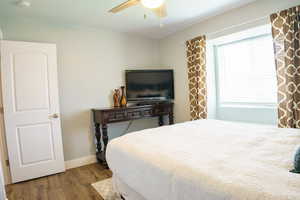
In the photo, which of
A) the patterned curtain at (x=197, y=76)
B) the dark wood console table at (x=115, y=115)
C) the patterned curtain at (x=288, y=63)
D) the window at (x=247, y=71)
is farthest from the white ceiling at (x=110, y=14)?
the dark wood console table at (x=115, y=115)

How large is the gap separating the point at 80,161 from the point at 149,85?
1965 mm

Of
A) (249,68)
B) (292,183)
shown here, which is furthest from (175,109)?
(292,183)

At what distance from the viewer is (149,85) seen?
394 centimetres

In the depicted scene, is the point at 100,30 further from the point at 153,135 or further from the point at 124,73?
the point at 153,135

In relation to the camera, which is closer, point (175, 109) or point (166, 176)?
point (166, 176)

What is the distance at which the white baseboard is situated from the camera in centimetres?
324

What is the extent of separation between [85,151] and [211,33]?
310cm

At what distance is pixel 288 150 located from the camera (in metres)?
1.43

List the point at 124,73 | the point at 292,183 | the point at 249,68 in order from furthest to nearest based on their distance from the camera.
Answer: the point at 124,73 → the point at 249,68 → the point at 292,183

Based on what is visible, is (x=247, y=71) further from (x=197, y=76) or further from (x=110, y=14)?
(x=110, y=14)

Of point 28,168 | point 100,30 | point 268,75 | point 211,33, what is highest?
point 100,30

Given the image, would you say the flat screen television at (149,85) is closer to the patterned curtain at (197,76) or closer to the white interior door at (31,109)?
the patterned curtain at (197,76)

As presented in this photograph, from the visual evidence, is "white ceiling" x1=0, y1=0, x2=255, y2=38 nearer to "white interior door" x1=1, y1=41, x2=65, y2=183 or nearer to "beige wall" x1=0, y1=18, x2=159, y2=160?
"beige wall" x1=0, y1=18, x2=159, y2=160

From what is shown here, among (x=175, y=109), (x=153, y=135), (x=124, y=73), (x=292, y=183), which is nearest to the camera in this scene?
(x=292, y=183)
